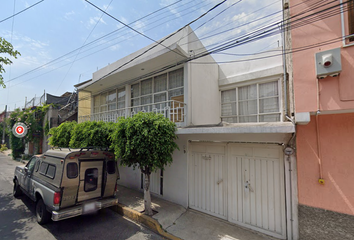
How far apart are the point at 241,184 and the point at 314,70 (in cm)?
329

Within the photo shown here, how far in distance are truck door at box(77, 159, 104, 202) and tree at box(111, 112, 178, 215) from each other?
75 cm

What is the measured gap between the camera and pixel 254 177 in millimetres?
4430

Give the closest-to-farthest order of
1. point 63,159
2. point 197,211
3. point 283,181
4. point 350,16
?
point 350,16 < point 283,181 < point 63,159 < point 197,211

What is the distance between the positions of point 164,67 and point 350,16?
5471 mm

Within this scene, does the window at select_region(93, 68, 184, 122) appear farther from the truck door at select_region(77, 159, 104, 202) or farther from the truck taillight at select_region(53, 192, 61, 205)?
the truck taillight at select_region(53, 192, 61, 205)

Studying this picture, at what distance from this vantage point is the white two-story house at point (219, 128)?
4125 mm

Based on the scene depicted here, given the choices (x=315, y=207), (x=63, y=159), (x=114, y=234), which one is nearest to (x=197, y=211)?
(x=114, y=234)

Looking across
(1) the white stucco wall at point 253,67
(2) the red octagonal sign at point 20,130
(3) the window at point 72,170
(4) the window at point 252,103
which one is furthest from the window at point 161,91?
(2) the red octagonal sign at point 20,130

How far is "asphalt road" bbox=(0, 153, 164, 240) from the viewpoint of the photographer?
13.2ft

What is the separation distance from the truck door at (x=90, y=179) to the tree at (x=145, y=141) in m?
0.75

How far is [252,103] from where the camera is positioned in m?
7.18

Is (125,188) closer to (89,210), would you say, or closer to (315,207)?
(89,210)

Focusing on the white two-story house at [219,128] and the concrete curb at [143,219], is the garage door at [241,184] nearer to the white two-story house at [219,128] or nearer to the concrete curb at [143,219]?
the white two-story house at [219,128]

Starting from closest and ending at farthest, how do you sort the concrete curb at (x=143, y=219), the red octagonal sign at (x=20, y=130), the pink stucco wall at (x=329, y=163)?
the pink stucco wall at (x=329, y=163), the concrete curb at (x=143, y=219), the red octagonal sign at (x=20, y=130)
